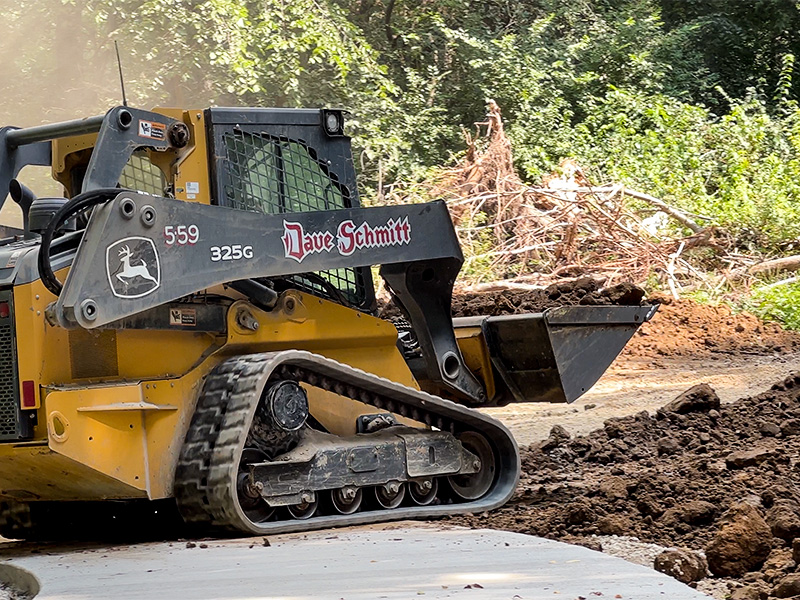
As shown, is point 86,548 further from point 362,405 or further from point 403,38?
point 403,38

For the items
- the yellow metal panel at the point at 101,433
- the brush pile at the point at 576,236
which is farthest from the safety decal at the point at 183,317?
the brush pile at the point at 576,236

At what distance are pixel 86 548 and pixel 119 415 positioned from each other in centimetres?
86

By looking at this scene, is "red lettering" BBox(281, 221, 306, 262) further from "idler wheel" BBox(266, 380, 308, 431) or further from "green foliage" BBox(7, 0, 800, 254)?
"green foliage" BBox(7, 0, 800, 254)

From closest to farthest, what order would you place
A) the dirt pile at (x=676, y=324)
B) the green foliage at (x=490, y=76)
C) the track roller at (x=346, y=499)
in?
the track roller at (x=346, y=499) < the dirt pile at (x=676, y=324) < the green foliage at (x=490, y=76)

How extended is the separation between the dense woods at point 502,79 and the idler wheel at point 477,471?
8203 millimetres

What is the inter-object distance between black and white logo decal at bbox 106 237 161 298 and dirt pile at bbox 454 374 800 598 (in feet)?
6.96

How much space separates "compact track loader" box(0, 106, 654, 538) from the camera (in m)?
Result: 5.62

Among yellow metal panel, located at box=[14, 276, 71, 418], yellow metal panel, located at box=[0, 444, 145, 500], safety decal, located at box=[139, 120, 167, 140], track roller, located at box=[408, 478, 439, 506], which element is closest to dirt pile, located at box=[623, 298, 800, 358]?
track roller, located at box=[408, 478, 439, 506]

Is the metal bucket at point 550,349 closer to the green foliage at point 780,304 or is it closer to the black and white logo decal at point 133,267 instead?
the black and white logo decal at point 133,267

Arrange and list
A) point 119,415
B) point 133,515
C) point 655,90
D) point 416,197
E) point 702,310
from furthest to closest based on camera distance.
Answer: point 655,90 → point 416,197 → point 702,310 → point 133,515 → point 119,415

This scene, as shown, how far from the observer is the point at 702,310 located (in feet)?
46.7

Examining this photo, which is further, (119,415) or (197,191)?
(197,191)

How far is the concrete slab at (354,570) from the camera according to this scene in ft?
13.9

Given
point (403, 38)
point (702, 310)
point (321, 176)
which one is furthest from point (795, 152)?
point (321, 176)
